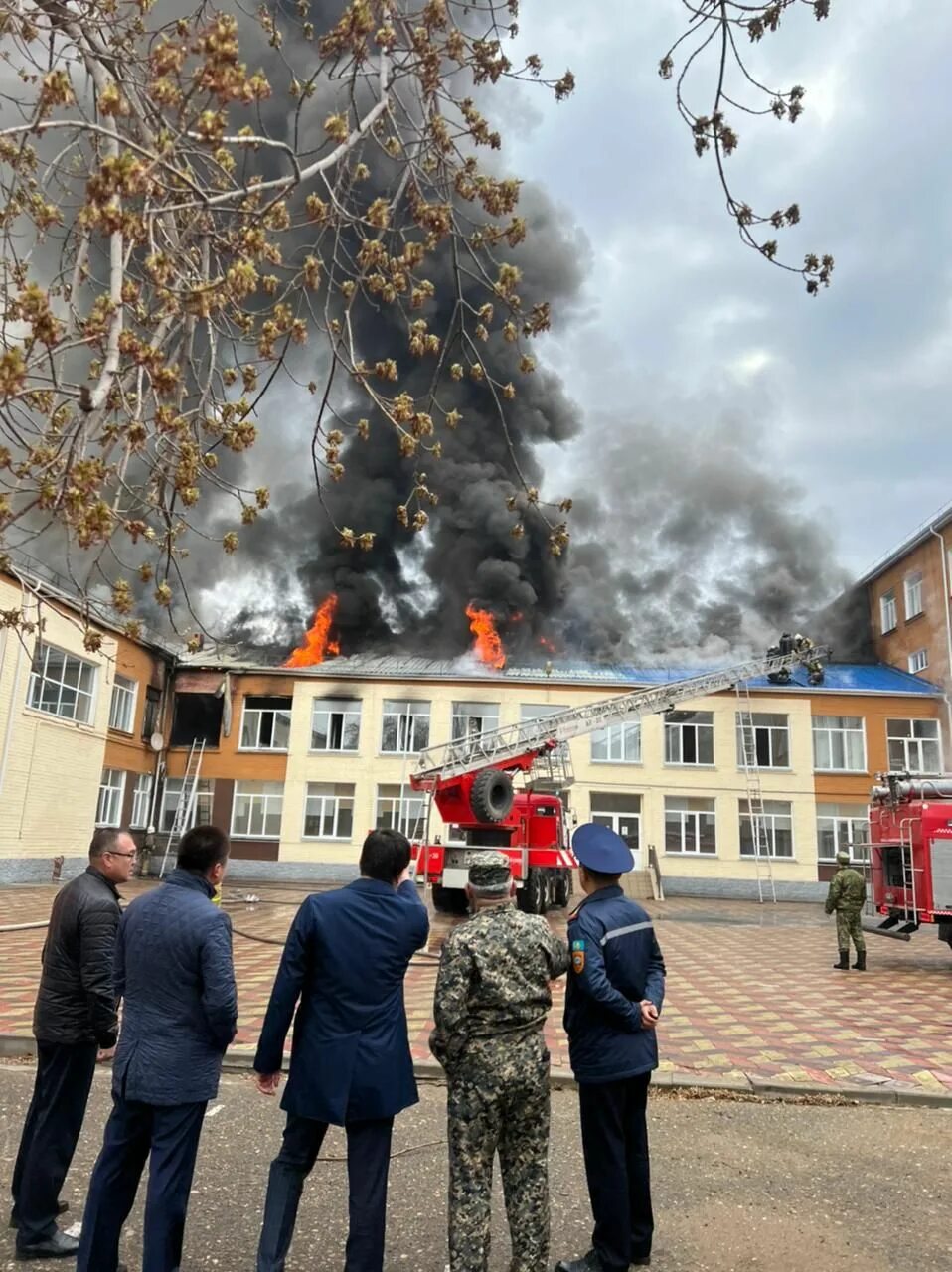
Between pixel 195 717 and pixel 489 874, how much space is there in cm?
2711

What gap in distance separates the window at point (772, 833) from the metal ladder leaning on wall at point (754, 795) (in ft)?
0.10

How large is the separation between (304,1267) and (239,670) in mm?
26084

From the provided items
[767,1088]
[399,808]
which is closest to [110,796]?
[399,808]

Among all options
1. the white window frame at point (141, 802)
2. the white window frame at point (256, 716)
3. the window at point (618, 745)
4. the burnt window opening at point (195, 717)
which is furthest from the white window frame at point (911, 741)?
the white window frame at point (141, 802)

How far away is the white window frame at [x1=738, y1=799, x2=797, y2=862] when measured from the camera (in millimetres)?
26219

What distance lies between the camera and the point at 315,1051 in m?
3.09

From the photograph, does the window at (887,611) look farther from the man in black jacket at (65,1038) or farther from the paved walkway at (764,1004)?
the man in black jacket at (65,1038)

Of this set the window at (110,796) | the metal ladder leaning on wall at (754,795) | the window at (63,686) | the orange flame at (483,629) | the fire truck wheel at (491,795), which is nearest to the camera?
the fire truck wheel at (491,795)

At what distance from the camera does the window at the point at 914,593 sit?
94.1ft

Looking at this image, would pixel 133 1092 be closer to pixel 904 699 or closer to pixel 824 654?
pixel 824 654

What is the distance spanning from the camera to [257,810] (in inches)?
1096

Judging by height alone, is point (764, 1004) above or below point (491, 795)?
below

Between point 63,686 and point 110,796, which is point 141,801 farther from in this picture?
point 63,686

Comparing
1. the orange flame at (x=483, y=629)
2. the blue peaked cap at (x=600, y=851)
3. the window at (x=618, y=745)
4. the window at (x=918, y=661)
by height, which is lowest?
the blue peaked cap at (x=600, y=851)
